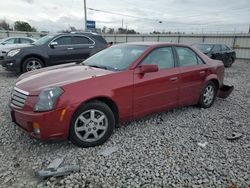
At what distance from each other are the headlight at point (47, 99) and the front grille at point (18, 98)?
0.28 m

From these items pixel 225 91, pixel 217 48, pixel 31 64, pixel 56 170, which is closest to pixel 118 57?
pixel 56 170

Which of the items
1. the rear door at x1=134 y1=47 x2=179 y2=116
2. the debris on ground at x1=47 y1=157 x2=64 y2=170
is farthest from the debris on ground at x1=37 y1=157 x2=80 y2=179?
the rear door at x1=134 y1=47 x2=179 y2=116

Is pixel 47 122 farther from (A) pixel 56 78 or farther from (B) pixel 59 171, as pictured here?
(A) pixel 56 78

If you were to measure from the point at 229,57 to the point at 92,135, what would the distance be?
12699 millimetres

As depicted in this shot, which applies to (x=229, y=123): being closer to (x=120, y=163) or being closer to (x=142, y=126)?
(x=142, y=126)

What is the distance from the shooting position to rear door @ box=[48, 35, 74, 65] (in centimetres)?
812

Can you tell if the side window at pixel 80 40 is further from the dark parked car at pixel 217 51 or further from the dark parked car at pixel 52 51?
the dark parked car at pixel 217 51

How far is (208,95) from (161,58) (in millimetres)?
1757

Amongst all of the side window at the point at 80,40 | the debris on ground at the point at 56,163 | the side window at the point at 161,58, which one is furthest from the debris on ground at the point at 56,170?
the side window at the point at 80,40

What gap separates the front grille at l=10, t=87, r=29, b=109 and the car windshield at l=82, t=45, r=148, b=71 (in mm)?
1348

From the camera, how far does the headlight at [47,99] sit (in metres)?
2.75

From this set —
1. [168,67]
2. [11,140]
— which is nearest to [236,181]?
[168,67]

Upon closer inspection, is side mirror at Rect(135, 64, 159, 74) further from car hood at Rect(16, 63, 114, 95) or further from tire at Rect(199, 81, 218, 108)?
tire at Rect(199, 81, 218, 108)

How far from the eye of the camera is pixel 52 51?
812 cm
